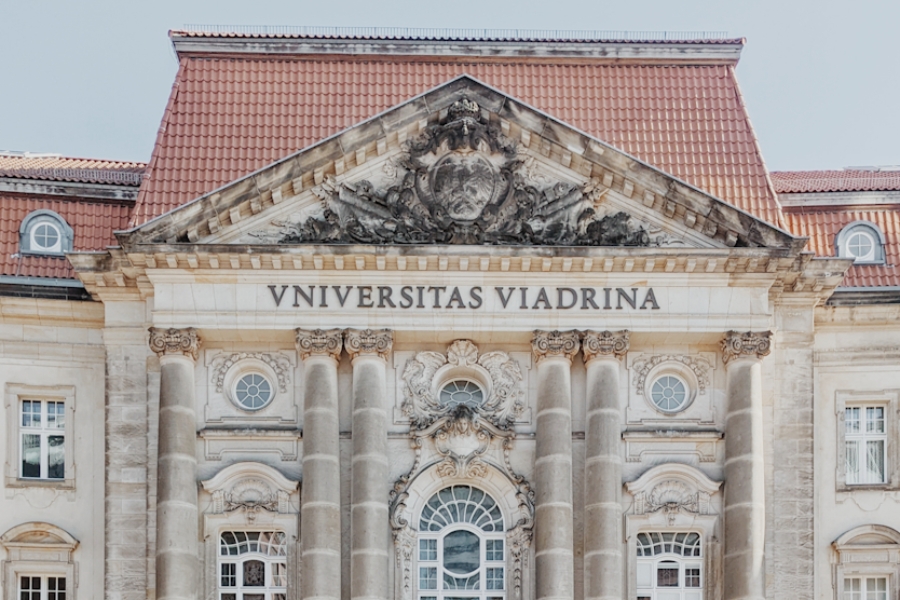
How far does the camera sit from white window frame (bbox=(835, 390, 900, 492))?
44.7 meters

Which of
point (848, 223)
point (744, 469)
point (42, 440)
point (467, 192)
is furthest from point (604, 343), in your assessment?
point (42, 440)

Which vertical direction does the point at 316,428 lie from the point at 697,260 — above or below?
below

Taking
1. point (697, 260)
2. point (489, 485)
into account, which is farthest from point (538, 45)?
point (489, 485)

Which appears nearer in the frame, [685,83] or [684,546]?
[684,546]

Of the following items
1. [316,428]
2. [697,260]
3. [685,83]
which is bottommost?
[316,428]

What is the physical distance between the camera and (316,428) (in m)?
42.7

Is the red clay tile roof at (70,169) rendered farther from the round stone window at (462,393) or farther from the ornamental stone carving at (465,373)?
the round stone window at (462,393)

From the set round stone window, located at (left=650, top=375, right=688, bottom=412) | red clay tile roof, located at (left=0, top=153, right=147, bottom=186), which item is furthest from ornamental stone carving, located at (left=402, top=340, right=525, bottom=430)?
red clay tile roof, located at (left=0, top=153, right=147, bottom=186)

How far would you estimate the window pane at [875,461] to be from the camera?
4494cm

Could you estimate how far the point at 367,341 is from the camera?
42969 millimetres

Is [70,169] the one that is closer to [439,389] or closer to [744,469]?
[439,389]

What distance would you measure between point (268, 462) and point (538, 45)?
37.7 ft

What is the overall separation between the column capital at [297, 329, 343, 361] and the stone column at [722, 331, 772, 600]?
7.85 metres

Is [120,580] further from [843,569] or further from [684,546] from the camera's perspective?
[843,569]
